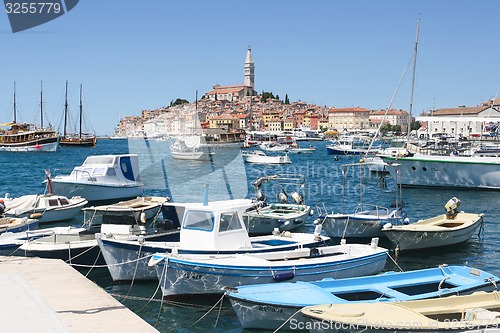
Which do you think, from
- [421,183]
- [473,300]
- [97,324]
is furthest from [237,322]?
[421,183]

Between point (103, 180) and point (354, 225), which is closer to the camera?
point (354, 225)

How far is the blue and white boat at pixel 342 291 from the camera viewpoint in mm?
11227

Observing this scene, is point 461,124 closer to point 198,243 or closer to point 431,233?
point 431,233

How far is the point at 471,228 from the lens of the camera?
70.3ft

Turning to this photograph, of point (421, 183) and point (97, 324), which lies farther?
point (421, 183)

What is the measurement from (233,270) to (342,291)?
2.85 meters

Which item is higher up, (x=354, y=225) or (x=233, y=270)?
(x=233, y=270)

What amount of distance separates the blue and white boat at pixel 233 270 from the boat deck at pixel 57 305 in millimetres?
1929

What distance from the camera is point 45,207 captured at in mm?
25828

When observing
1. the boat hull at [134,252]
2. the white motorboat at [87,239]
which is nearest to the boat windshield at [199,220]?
the boat hull at [134,252]

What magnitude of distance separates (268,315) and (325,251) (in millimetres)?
4600

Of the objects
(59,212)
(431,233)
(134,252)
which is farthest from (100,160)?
(431,233)

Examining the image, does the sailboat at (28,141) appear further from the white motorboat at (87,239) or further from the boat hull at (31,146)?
the white motorboat at (87,239)

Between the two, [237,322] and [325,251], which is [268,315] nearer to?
[237,322]
